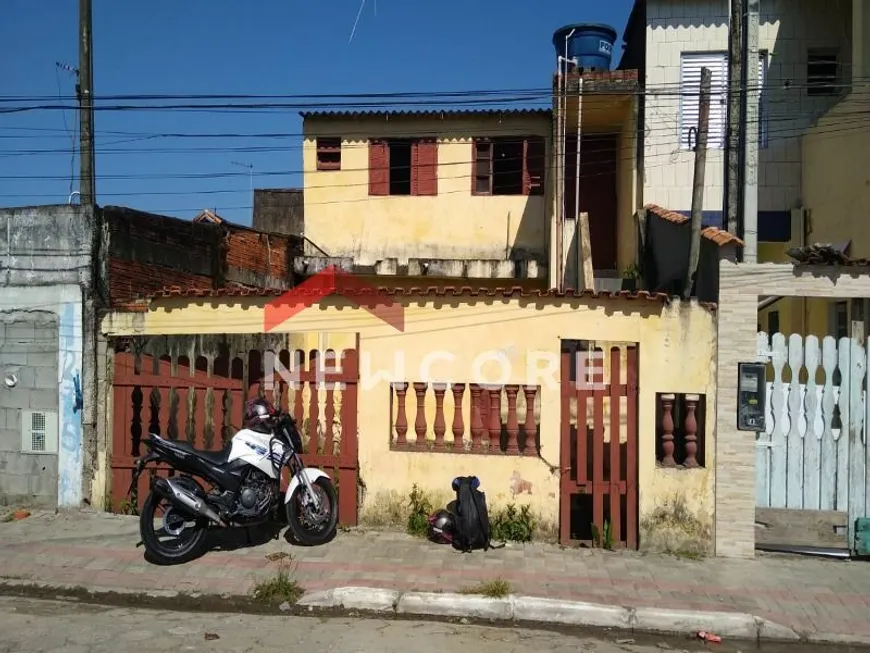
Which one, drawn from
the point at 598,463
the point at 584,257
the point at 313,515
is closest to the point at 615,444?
the point at 598,463

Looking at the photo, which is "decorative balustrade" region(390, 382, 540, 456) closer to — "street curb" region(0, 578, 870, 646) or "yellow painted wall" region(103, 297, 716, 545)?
"yellow painted wall" region(103, 297, 716, 545)

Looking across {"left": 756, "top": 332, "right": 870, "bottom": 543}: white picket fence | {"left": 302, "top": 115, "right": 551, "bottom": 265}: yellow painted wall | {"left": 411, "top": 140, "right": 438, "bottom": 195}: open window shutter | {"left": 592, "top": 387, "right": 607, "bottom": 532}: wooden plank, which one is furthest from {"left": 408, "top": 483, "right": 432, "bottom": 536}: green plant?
{"left": 411, "top": 140, "right": 438, "bottom": 195}: open window shutter

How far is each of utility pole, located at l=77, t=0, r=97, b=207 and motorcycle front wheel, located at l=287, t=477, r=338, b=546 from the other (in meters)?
8.65

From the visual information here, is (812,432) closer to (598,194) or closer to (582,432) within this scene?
(582,432)

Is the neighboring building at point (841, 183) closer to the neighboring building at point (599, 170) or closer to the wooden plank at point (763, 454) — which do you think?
the neighboring building at point (599, 170)

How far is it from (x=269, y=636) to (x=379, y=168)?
1420 centimetres

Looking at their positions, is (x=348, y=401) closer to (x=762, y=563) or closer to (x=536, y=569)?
(x=536, y=569)

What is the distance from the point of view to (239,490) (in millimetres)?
6586

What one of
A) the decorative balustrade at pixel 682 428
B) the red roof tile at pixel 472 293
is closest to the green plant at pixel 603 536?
the decorative balustrade at pixel 682 428

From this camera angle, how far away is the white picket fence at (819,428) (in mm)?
6703

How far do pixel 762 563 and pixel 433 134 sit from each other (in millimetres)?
13212

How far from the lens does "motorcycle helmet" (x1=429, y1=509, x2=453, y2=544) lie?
692 cm

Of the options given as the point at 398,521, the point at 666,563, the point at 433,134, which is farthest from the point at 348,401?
the point at 433,134

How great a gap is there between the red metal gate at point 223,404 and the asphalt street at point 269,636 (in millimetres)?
2167
